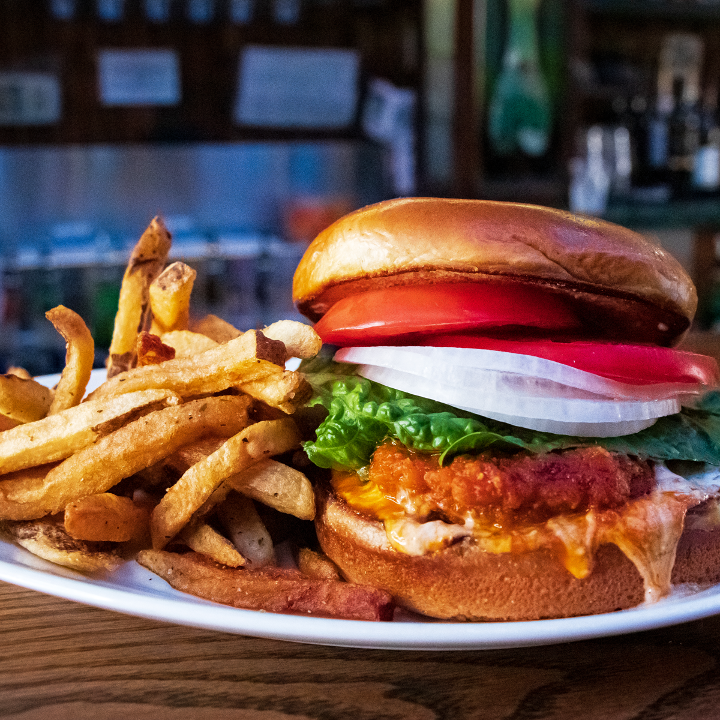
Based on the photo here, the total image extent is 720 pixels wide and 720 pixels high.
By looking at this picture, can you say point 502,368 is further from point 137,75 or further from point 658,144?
point 658,144

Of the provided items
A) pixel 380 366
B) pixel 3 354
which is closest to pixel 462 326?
pixel 380 366

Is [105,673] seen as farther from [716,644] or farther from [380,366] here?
[716,644]

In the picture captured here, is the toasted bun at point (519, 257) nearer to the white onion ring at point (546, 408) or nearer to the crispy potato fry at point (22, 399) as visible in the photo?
the white onion ring at point (546, 408)

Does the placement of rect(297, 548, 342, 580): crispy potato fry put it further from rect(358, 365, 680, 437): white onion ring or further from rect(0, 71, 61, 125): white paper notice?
rect(0, 71, 61, 125): white paper notice

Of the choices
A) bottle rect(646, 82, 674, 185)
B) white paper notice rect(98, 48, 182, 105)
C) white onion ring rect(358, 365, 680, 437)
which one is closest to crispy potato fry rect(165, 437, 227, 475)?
white onion ring rect(358, 365, 680, 437)

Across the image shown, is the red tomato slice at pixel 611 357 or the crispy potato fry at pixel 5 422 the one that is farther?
the crispy potato fry at pixel 5 422

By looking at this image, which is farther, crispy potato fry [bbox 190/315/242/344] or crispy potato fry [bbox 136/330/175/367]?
crispy potato fry [bbox 190/315/242/344]

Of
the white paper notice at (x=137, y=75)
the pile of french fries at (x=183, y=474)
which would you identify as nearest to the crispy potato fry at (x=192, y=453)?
the pile of french fries at (x=183, y=474)
